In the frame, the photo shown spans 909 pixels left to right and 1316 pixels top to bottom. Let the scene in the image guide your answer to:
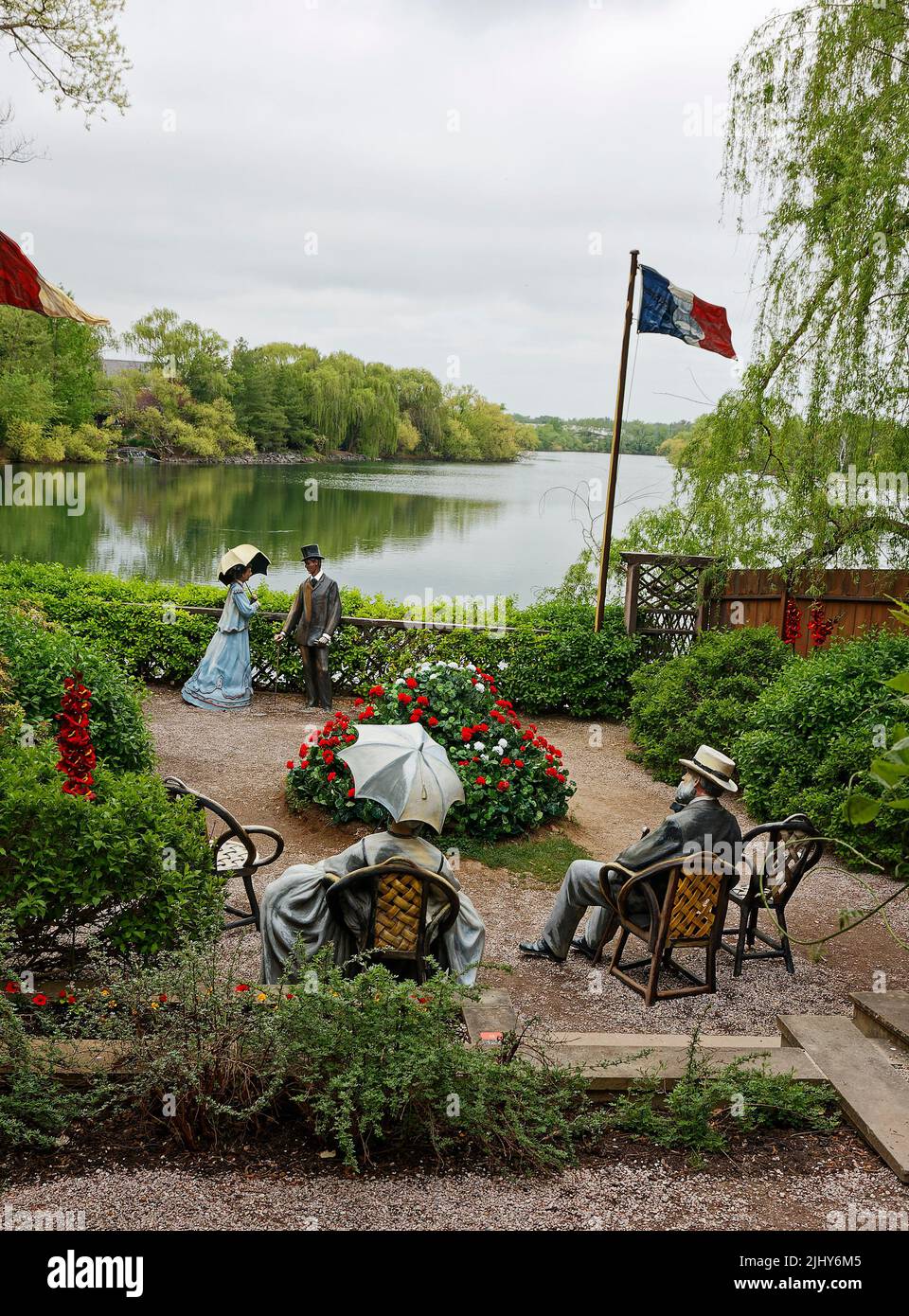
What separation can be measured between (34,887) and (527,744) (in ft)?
15.5

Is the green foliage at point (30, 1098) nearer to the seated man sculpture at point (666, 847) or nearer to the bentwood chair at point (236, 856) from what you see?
the bentwood chair at point (236, 856)

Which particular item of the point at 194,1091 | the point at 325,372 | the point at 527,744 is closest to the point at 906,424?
the point at 527,744

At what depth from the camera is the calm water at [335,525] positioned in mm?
33312

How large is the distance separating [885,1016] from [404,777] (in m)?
2.29

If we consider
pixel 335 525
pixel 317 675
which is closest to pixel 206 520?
pixel 335 525

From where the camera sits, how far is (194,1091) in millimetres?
3389

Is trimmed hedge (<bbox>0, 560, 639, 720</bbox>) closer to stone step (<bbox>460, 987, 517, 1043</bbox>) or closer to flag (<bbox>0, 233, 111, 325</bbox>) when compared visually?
flag (<bbox>0, 233, 111, 325</bbox>)

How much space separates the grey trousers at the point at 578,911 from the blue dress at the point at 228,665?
276 inches

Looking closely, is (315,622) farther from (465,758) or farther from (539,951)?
(539,951)

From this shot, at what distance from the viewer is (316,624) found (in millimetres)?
12117

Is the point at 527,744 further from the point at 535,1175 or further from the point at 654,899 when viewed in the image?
the point at 535,1175

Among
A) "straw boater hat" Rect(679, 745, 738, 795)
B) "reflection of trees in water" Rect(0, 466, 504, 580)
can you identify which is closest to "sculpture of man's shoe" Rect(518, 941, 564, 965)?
"straw boater hat" Rect(679, 745, 738, 795)

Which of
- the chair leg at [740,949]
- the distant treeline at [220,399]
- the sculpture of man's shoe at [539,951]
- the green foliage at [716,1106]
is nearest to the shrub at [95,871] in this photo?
the sculpture of man's shoe at [539,951]

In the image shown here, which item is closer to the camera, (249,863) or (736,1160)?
(736,1160)
